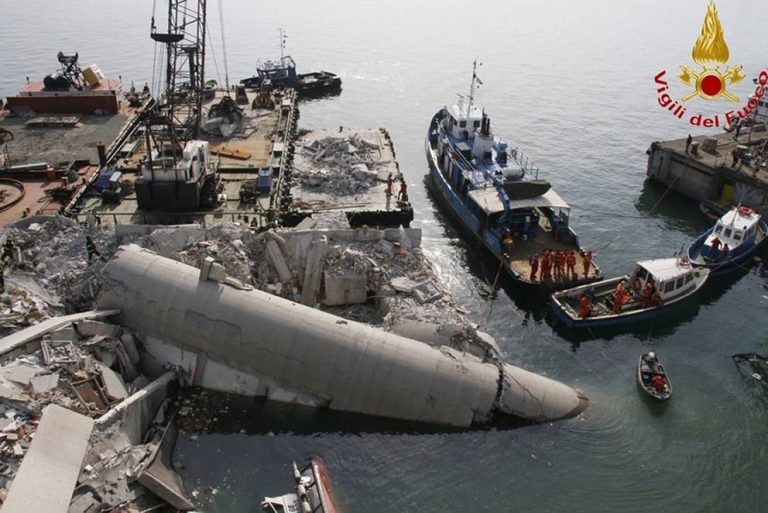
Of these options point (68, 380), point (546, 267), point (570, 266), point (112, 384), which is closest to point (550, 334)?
point (546, 267)

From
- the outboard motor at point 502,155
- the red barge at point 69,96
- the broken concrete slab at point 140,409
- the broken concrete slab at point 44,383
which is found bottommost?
the broken concrete slab at point 140,409

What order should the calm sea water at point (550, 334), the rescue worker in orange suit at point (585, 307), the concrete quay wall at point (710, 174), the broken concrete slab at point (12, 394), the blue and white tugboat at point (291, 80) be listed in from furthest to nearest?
the blue and white tugboat at point (291, 80), the concrete quay wall at point (710, 174), the rescue worker in orange suit at point (585, 307), the calm sea water at point (550, 334), the broken concrete slab at point (12, 394)

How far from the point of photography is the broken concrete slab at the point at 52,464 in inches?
705

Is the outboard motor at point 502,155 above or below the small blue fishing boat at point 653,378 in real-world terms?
above

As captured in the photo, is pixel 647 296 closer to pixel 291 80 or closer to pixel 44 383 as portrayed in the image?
pixel 44 383

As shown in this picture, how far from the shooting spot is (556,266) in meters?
34.1

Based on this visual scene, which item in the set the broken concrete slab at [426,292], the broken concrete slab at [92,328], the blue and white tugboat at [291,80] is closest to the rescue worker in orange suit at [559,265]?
the broken concrete slab at [426,292]

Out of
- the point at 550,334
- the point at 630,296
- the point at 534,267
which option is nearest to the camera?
the point at 550,334

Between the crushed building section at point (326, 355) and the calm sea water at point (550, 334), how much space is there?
42.1 inches

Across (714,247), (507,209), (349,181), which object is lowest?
(714,247)

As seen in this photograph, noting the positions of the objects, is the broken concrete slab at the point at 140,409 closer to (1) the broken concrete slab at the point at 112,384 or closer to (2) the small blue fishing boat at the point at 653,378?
(1) the broken concrete slab at the point at 112,384

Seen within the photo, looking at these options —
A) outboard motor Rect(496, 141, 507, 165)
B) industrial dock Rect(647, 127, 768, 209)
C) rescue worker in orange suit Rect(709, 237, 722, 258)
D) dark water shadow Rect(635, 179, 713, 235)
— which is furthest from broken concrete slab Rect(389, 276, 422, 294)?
industrial dock Rect(647, 127, 768, 209)

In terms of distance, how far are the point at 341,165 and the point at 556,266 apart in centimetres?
1764

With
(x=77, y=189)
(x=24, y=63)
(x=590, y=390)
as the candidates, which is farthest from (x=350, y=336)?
(x=24, y=63)
